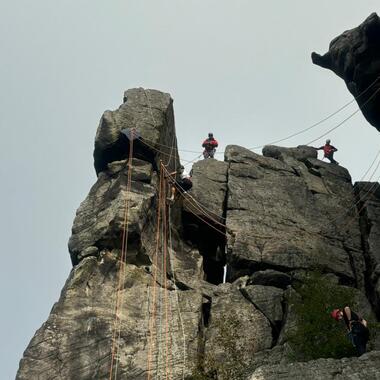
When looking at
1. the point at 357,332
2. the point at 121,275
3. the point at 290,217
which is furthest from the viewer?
the point at 290,217

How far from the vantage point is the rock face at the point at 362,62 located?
24.8 metres

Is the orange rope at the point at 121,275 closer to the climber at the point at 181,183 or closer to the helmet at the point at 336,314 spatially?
the climber at the point at 181,183

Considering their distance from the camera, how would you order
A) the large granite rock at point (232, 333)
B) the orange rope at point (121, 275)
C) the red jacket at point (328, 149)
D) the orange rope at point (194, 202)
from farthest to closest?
1. the red jacket at point (328, 149)
2. the orange rope at point (194, 202)
3. the orange rope at point (121, 275)
4. the large granite rock at point (232, 333)

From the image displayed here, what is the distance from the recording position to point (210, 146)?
32031 millimetres

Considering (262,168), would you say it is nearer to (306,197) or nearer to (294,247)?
(306,197)

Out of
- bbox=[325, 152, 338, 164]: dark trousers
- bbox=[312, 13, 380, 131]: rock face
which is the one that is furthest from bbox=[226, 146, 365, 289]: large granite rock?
bbox=[312, 13, 380, 131]: rock face

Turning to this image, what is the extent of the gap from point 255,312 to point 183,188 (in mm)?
7478

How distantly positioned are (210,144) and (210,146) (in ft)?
0.45

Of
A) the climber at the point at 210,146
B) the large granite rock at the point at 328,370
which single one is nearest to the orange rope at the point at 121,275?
the large granite rock at the point at 328,370

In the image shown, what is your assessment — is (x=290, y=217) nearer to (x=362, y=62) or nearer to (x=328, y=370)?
(x=362, y=62)

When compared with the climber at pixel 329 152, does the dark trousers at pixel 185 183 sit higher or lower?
lower

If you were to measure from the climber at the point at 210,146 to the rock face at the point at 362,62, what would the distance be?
22.8ft

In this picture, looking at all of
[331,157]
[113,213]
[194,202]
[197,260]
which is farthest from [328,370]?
[331,157]

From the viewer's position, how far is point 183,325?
19.6 metres
